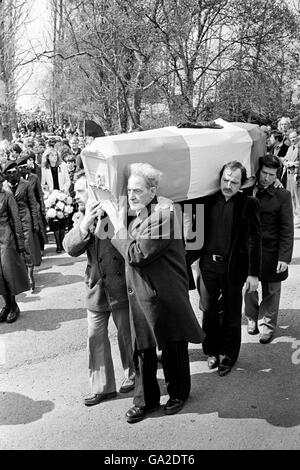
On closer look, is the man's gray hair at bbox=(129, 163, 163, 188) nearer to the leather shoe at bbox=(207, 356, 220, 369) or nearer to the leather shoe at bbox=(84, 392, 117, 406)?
the leather shoe at bbox=(84, 392, 117, 406)

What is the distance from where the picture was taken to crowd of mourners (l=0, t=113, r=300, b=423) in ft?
11.1

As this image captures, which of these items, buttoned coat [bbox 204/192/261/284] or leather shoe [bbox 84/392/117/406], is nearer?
leather shoe [bbox 84/392/117/406]

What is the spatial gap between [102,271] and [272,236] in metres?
1.72

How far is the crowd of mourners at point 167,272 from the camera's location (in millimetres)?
3377

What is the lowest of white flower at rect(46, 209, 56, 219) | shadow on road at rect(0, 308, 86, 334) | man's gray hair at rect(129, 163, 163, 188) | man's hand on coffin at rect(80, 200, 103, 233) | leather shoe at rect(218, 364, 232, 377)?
shadow on road at rect(0, 308, 86, 334)

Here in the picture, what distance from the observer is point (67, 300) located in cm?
610

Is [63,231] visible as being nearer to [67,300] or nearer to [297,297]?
[67,300]

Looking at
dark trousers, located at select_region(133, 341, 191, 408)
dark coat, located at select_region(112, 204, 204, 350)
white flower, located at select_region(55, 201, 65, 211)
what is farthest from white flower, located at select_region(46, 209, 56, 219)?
dark trousers, located at select_region(133, 341, 191, 408)

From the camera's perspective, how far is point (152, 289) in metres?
3.39

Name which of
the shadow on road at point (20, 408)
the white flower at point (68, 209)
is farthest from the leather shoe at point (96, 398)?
the white flower at point (68, 209)

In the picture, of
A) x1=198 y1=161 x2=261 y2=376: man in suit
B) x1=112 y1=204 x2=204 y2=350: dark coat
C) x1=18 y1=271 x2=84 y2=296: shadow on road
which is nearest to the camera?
x1=112 y1=204 x2=204 y2=350: dark coat

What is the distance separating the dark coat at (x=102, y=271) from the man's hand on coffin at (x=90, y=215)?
0.07 m
